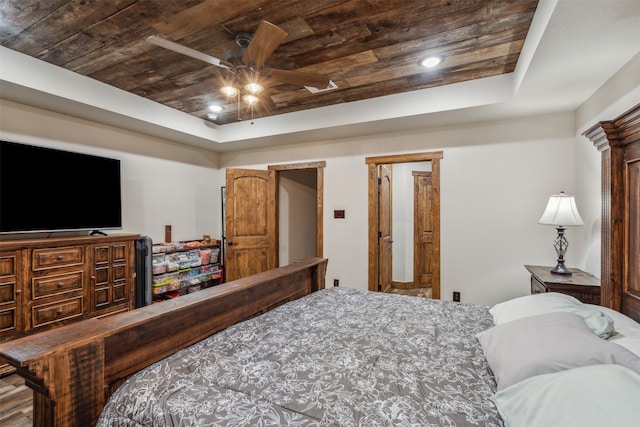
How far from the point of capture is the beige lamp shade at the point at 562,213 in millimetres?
2652

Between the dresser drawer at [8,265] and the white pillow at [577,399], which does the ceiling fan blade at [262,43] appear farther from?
the dresser drawer at [8,265]

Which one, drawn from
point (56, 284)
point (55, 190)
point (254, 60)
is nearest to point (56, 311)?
A: point (56, 284)

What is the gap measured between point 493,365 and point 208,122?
4.51m

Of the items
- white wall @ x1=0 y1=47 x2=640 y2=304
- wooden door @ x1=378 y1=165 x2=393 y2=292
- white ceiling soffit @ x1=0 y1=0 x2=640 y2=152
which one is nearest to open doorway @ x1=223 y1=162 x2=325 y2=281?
white wall @ x1=0 y1=47 x2=640 y2=304

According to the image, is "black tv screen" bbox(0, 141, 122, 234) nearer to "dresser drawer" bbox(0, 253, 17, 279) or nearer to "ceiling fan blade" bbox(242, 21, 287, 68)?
"dresser drawer" bbox(0, 253, 17, 279)

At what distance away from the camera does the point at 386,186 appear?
188 inches

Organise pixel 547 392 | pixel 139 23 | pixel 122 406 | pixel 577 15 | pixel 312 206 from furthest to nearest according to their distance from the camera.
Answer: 1. pixel 312 206
2. pixel 139 23
3. pixel 577 15
4. pixel 122 406
5. pixel 547 392

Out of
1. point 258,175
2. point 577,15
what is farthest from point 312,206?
point 577,15

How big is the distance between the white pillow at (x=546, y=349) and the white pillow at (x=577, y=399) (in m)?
0.08

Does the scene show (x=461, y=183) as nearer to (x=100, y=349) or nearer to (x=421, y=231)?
(x=421, y=231)

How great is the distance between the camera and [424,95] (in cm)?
338

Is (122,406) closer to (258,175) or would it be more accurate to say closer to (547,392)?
(547,392)

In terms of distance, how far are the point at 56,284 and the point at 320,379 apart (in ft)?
9.61

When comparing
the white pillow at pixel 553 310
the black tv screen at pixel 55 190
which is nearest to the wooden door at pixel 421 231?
the white pillow at pixel 553 310
